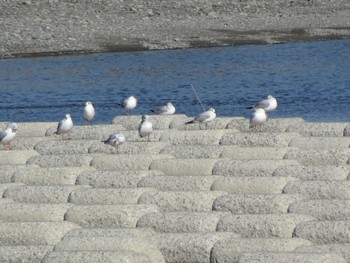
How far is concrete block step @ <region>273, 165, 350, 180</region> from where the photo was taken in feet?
40.9

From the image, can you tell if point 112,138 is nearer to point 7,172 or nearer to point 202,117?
point 7,172

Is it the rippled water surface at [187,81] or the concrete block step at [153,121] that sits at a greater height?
the rippled water surface at [187,81]

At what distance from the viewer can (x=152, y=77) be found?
112 feet

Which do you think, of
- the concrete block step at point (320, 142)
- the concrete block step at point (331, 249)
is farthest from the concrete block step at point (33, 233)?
the concrete block step at point (320, 142)

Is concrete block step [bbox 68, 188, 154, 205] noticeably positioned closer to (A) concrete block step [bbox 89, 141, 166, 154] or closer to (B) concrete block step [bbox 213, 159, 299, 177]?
(B) concrete block step [bbox 213, 159, 299, 177]

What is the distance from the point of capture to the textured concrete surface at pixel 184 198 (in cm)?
1048

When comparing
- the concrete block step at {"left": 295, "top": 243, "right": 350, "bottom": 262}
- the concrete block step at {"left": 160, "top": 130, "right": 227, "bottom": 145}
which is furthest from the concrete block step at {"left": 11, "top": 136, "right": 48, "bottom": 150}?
the concrete block step at {"left": 295, "top": 243, "right": 350, "bottom": 262}

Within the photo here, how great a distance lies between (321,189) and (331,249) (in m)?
1.80

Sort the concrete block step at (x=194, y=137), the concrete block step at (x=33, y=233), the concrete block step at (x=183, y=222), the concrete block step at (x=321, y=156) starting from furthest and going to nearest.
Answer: the concrete block step at (x=194, y=137), the concrete block step at (x=321, y=156), the concrete block step at (x=183, y=222), the concrete block step at (x=33, y=233)

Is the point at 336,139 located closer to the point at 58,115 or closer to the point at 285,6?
the point at 58,115

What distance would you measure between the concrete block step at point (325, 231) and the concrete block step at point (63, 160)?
13.0ft

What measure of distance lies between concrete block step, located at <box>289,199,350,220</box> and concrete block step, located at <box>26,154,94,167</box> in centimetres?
345

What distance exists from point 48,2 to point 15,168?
2725cm

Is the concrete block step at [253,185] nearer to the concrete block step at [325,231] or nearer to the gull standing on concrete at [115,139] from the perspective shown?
the concrete block step at [325,231]
